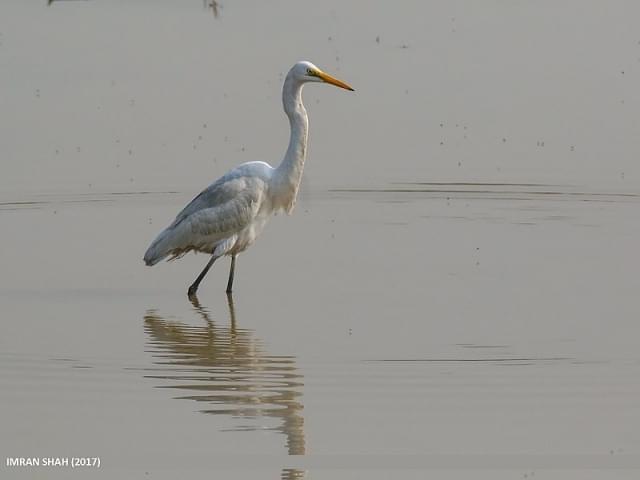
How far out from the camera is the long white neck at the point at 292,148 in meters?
14.4

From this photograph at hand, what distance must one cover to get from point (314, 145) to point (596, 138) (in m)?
3.15

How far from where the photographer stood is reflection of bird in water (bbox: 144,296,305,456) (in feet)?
33.9

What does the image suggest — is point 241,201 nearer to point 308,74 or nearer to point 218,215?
point 218,215

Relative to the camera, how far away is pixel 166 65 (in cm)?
2391

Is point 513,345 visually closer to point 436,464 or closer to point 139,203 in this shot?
→ point 436,464

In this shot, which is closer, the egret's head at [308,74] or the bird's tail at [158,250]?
the egret's head at [308,74]

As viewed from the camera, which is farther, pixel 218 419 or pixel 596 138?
pixel 596 138

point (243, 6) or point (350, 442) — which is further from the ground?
point (243, 6)

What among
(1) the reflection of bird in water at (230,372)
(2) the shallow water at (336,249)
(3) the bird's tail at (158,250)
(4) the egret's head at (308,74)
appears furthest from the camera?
(3) the bird's tail at (158,250)

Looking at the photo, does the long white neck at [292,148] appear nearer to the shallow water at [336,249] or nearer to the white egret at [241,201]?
the white egret at [241,201]

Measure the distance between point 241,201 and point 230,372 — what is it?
307cm

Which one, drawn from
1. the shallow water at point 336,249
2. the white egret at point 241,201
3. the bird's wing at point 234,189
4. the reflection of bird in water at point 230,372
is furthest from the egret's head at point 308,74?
the reflection of bird in water at point 230,372

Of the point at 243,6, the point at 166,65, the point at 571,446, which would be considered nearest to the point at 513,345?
the point at 571,446

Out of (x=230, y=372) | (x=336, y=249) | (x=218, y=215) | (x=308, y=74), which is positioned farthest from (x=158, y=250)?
(x=230, y=372)
